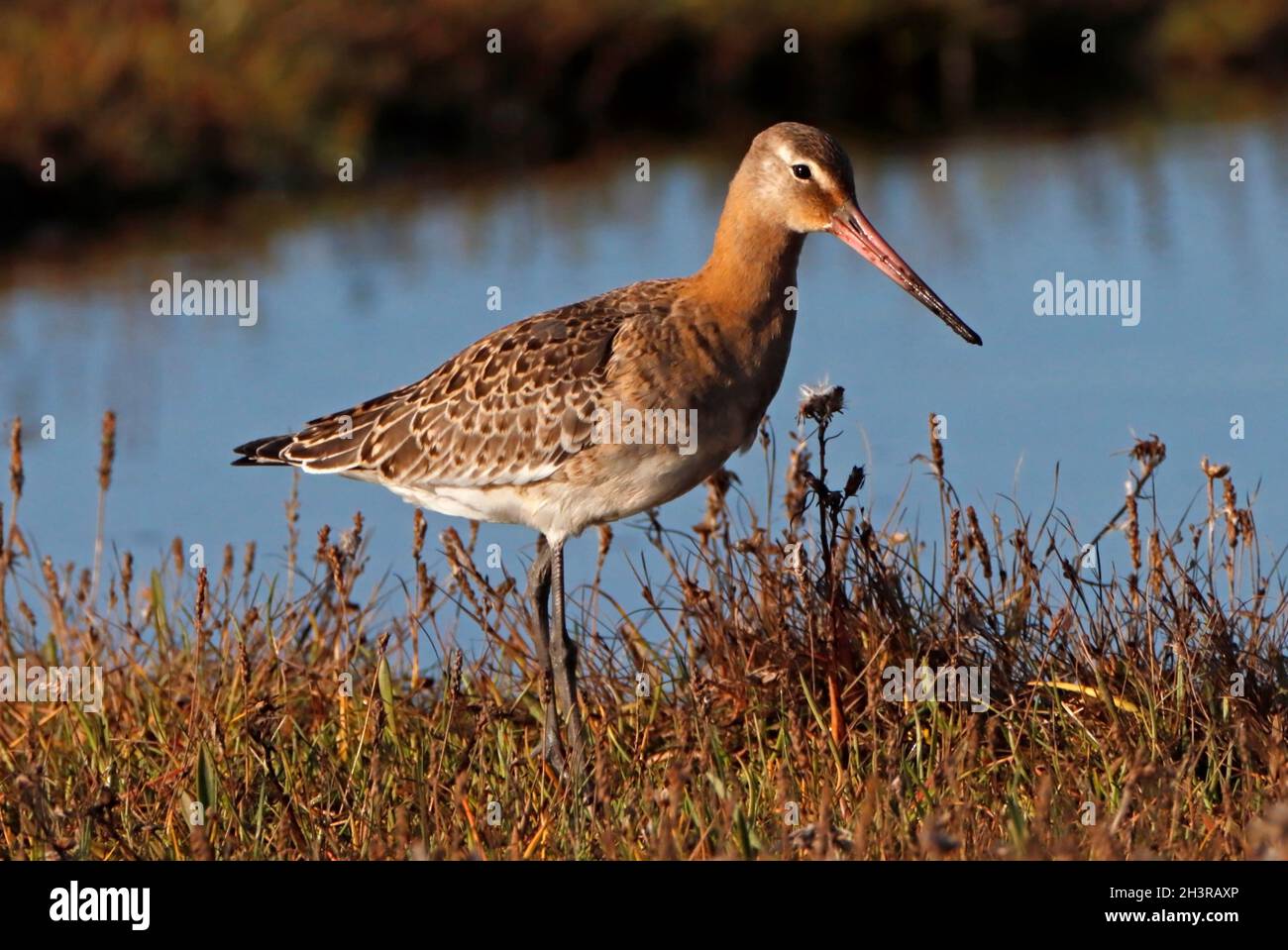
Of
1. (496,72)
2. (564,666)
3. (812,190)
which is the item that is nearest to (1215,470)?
(812,190)

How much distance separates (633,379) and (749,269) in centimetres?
50

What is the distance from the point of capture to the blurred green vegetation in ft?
54.2

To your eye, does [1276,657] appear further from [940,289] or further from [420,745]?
[940,289]

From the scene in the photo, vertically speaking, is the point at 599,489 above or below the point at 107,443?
below

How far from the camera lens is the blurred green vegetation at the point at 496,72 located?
16516mm

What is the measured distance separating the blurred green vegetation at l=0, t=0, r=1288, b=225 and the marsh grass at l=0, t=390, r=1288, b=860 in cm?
1007

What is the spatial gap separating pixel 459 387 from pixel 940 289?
26.0 ft

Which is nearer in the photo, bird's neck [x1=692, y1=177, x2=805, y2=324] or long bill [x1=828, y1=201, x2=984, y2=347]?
bird's neck [x1=692, y1=177, x2=805, y2=324]

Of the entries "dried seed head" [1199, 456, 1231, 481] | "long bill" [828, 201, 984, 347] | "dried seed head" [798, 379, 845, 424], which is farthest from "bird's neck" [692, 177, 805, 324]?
"dried seed head" [1199, 456, 1231, 481]

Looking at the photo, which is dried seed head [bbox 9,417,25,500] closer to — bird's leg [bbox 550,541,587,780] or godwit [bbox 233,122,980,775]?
godwit [bbox 233,122,980,775]

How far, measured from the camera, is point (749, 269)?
21.5ft

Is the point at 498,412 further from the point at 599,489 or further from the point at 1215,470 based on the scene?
the point at 1215,470

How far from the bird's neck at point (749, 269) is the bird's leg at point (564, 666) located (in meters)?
0.91

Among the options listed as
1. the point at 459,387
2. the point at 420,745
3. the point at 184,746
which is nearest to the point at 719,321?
the point at 459,387
